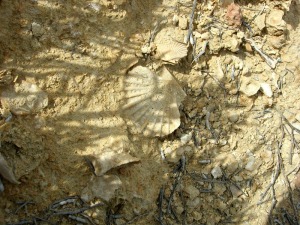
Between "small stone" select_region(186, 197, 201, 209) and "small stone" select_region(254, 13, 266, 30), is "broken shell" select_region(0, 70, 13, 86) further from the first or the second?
"small stone" select_region(254, 13, 266, 30)

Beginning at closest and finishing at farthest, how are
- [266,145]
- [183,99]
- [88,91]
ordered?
1. [88,91]
2. [183,99]
3. [266,145]

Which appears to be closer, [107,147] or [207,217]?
[107,147]

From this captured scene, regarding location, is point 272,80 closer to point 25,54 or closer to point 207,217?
point 207,217

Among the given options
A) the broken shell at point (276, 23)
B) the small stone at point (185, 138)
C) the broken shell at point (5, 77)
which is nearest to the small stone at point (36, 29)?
the broken shell at point (5, 77)

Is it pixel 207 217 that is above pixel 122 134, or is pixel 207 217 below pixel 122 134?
below

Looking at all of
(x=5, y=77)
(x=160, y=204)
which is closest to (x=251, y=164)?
(x=160, y=204)

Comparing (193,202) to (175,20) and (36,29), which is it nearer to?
(175,20)

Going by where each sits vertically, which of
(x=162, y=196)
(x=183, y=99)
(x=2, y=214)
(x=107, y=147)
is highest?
(x=183, y=99)

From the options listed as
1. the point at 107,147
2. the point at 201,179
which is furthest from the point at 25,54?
the point at 201,179
